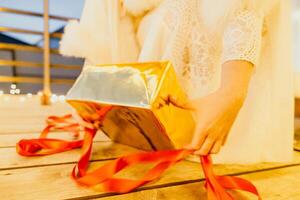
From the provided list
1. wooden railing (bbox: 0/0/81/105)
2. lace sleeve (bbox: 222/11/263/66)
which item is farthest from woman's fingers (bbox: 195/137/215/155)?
wooden railing (bbox: 0/0/81/105)

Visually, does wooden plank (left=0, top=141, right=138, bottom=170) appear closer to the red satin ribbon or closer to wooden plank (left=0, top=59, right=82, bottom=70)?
the red satin ribbon

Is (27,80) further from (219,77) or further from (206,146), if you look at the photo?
(206,146)

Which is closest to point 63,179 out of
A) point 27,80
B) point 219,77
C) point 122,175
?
point 122,175

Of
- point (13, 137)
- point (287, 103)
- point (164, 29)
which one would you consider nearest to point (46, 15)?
point (13, 137)

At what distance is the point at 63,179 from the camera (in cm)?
42

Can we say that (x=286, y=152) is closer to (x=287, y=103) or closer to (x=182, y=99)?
(x=287, y=103)

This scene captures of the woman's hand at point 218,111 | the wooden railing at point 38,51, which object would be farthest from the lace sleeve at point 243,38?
the wooden railing at point 38,51

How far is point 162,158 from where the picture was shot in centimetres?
38

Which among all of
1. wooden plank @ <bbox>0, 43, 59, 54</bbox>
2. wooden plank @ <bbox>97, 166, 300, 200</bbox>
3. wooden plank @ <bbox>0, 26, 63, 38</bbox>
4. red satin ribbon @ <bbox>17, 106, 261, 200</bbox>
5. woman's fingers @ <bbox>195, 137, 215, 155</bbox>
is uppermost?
wooden plank @ <bbox>0, 26, 63, 38</bbox>

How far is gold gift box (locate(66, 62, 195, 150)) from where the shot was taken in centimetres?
38

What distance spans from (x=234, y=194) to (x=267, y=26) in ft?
1.01

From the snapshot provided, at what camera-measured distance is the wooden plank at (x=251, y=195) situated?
373mm

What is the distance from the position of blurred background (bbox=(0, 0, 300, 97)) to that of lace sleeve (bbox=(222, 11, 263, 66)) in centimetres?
207

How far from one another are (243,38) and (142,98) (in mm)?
180
